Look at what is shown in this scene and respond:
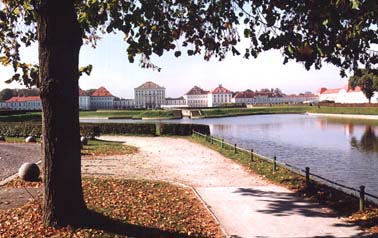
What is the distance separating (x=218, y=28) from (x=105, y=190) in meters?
5.87

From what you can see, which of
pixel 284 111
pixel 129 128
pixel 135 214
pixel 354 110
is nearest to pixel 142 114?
pixel 284 111

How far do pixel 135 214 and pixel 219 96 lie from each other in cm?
18727

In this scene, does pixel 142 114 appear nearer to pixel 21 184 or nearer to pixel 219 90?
pixel 21 184

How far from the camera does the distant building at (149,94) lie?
18700cm

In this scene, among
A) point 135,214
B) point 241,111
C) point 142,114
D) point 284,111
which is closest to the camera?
point 135,214

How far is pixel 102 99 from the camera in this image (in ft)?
624

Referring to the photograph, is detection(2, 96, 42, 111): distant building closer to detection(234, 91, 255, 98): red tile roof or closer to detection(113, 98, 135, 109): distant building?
A: detection(113, 98, 135, 109): distant building

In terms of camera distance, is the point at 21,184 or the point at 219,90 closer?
the point at 21,184

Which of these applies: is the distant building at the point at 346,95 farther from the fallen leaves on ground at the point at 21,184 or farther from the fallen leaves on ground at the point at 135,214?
the fallen leaves on ground at the point at 21,184

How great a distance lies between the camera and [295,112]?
10538 centimetres

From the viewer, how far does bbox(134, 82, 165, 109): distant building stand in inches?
7362

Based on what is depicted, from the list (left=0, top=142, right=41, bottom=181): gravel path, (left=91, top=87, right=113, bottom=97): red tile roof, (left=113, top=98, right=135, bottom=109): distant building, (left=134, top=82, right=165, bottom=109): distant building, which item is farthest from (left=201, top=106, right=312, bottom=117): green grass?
(left=91, top=87, right=113, bottom=97): red tile roof

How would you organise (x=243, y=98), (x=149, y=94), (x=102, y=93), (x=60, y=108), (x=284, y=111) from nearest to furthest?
(x=60, y=108)
(x=284, y=111)
(x=149, y=94)
(x=102, y=93)
(x=243, y=98)

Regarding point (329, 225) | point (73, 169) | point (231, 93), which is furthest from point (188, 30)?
Result: point (231, 93)
